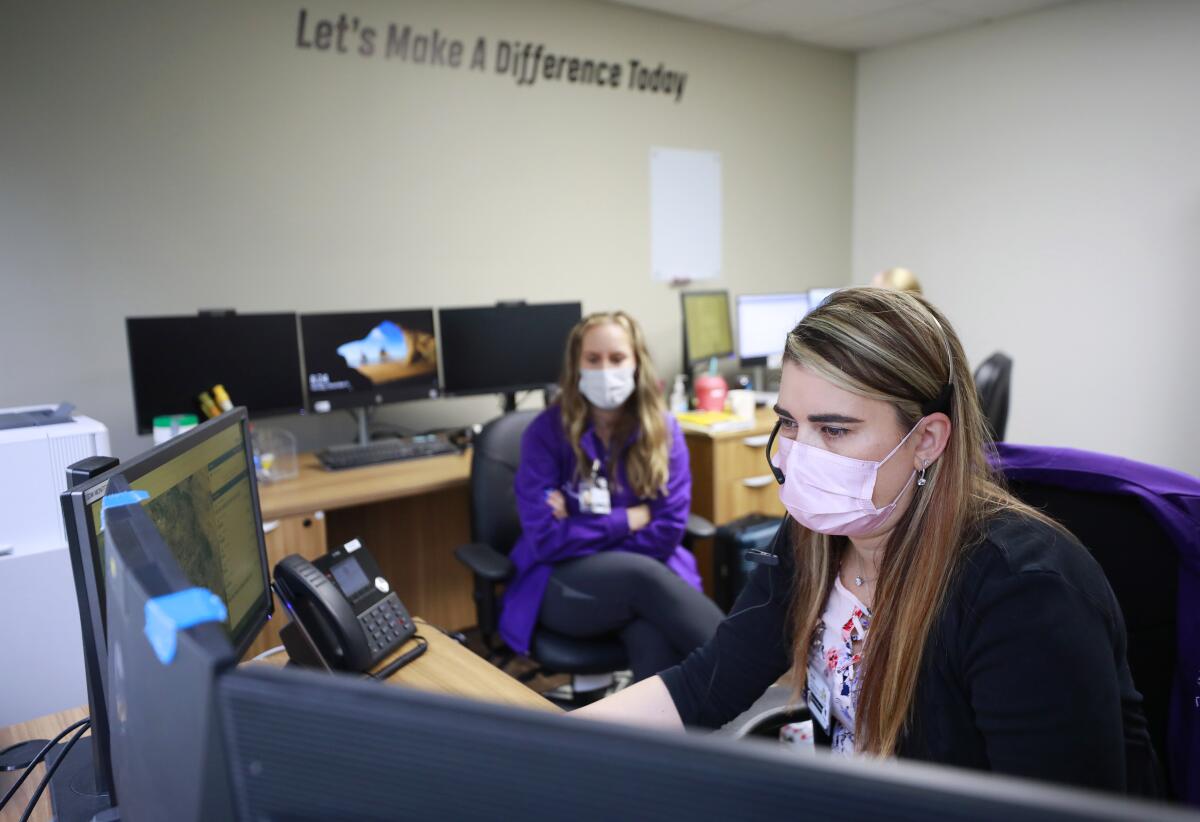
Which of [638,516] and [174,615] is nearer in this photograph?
[174,615]

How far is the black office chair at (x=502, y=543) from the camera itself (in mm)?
2174

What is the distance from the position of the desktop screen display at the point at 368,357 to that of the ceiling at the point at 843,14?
1.93 meters

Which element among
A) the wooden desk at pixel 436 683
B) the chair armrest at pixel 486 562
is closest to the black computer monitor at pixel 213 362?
the chair armrest at pixel 486 562

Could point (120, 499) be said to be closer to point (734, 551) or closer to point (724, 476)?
point (734, 551)

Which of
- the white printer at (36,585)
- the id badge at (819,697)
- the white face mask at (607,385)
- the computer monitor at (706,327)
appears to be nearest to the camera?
the id badge at (819,697)

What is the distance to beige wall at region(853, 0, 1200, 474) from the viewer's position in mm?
3820

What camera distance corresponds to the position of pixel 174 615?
0.49 m

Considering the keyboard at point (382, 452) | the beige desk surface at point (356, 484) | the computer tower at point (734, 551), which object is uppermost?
the keyboard at point (382, 452)

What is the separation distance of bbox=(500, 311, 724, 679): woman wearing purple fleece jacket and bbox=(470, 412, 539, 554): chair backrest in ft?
0.33

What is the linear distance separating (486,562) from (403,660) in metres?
0.80

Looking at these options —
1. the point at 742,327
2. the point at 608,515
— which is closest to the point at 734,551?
the point at 608,515

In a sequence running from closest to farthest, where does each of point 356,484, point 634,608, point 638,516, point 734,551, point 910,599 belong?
point 910,599 < point 634,608 < point 638,516 < point 356,484 < point 734,551

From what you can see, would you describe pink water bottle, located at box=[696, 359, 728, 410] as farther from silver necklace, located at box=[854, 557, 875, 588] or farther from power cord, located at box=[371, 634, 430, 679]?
silver necklace, located at box=[854, 557, 875, 588]

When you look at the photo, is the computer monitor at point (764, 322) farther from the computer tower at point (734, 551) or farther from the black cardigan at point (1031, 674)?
the black cardigan at point (1031, 674)
